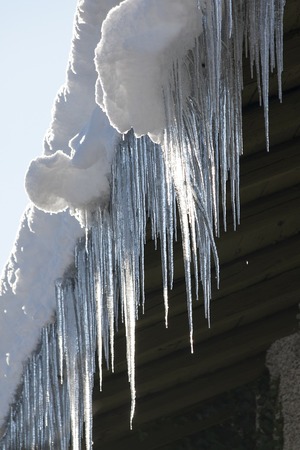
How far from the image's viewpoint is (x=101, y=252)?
354 centimetres

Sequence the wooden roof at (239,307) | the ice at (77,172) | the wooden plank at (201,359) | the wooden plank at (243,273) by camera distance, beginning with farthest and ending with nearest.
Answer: the wooden plank at (201,359) < the wooden plank at (243,273) < the wooden roof at (239,307) < the ice at (77,172)

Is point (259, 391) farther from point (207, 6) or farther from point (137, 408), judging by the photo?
point (207, 6)

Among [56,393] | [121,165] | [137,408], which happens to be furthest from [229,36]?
[137,408]

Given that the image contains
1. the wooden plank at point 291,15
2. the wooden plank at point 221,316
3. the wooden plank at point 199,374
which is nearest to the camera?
the wooden plank at point 291,15

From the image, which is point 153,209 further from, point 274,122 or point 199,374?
point 199,374

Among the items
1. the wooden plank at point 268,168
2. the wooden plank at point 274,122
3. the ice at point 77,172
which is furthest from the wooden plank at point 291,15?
the wooden plank at point 268,168

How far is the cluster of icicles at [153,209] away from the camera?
2.72m

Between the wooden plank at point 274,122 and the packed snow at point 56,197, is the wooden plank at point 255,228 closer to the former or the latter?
the wooden plank at point 274,122

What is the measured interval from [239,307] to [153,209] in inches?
73.9

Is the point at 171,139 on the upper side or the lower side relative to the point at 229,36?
lower

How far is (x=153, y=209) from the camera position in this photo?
3299mm

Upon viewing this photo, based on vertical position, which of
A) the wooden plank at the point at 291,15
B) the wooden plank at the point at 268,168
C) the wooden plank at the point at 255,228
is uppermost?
the wooden plank at the point at 291,15

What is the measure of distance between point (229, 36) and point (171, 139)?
1.02 ft

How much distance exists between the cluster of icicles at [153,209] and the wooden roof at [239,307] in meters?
0.28
